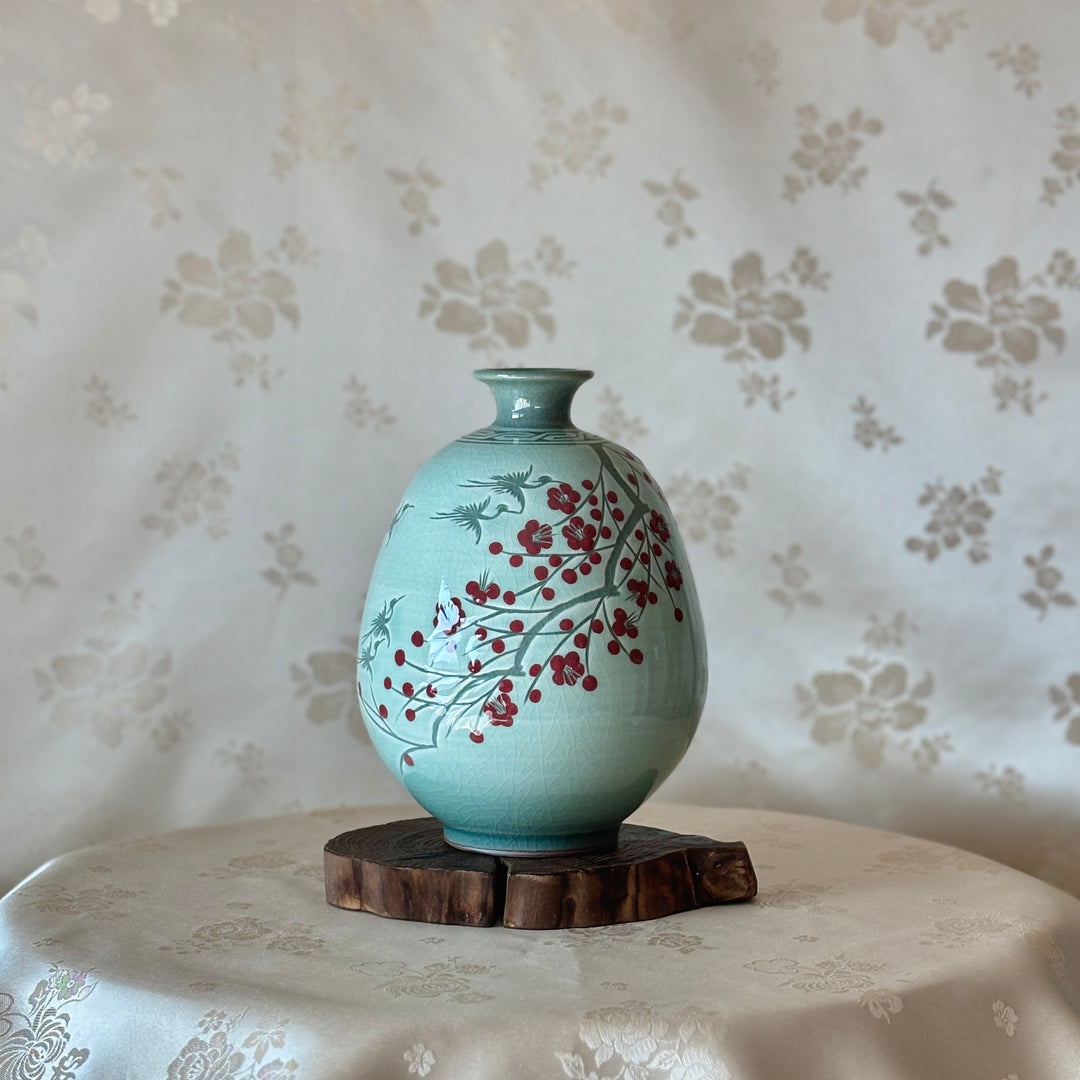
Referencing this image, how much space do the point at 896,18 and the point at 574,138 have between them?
432 mm

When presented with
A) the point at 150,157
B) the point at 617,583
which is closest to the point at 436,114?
the point at 150,157

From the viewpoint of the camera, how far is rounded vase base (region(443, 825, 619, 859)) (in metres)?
0.99

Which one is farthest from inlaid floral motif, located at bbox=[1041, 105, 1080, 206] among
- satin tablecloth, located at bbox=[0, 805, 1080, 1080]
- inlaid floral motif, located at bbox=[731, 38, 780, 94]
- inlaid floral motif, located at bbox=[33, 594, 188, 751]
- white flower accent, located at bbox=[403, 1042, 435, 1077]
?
white flower accent, located at bbox=[403, 1042, 435, 1077]

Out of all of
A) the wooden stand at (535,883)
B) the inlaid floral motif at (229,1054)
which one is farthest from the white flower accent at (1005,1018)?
the inlaid floral motif at (229,1054)

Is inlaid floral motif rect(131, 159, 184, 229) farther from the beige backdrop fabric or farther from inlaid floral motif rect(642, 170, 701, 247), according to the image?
A: inlaid floral motif rect(642, 170, 701, 247)

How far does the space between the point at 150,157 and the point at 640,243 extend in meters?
0.62

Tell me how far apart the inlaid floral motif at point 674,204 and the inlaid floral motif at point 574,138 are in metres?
0.07

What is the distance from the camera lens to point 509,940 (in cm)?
92

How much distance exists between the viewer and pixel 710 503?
72.2 inches

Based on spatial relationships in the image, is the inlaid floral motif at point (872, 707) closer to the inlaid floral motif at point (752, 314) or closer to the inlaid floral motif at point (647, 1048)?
the inlaid floral motif at point (752, 314)

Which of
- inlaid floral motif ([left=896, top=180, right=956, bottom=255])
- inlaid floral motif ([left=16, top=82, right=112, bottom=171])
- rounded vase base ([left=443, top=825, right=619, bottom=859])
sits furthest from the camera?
inlaid floral motif ([left=896, top=180, right=956, bottom=255])

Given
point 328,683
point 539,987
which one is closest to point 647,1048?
point 539,987

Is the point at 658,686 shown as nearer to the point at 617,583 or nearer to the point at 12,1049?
the point at 617,583

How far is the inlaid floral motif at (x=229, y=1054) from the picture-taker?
0.78 meters
